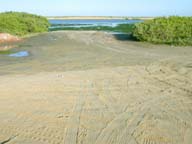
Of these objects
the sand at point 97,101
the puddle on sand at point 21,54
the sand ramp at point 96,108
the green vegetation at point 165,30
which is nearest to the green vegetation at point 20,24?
the puddle on sand at point 21,54

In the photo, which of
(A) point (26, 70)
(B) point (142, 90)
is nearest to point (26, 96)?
(B) point (142, 90)

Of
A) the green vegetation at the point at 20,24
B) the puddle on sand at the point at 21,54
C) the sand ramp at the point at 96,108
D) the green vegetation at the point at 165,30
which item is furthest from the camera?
the green vegetation at the point at 20,24

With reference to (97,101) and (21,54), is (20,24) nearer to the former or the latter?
(21,54)

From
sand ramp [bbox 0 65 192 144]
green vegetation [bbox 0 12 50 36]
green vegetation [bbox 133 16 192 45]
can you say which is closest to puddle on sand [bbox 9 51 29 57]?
sand ramp [bbox 0 65 192 144]

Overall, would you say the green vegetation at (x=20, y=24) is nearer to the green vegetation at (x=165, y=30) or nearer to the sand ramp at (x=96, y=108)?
the green vegetation at (x=165, y=30)

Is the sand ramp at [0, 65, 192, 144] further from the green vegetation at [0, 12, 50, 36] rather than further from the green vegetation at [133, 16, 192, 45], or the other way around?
the green vegetation at [0, 12, 50, 36]

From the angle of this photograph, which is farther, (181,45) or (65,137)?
(181,45)

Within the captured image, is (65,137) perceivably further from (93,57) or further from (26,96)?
(93,57)
